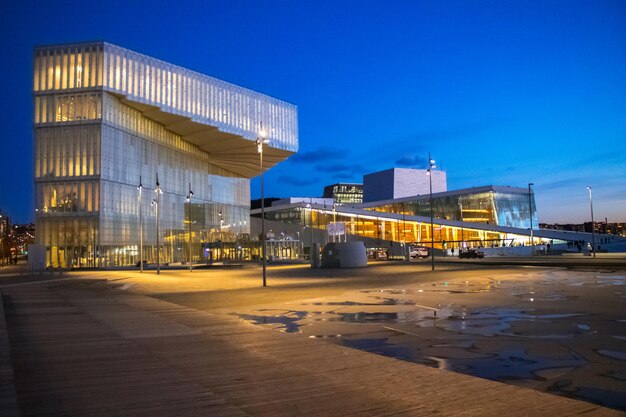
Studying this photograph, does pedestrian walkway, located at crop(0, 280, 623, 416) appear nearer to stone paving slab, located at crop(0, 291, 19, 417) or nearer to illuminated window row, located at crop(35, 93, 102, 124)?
stone paving slab, located at crop(0, 291, 19, 417)

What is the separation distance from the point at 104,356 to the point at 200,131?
77844 mm

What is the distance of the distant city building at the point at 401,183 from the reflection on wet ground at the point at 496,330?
125m

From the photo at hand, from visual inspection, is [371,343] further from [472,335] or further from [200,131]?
[200,131]

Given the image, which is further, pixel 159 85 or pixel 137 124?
pixel 137 124

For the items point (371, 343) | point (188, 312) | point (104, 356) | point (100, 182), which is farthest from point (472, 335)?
point (100, 182)

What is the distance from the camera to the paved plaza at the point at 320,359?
21.6ft

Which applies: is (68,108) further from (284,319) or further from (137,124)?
(284,319)

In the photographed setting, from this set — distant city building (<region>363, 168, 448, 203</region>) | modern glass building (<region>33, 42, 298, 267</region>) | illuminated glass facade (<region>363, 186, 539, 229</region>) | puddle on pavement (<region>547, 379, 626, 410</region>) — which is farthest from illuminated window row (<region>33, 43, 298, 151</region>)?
puddle on pavement (<region>547, 379, 626, 410</region>)

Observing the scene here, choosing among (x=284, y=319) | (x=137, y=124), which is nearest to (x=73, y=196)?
(x=137, y=124)

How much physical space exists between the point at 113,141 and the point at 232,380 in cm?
6832

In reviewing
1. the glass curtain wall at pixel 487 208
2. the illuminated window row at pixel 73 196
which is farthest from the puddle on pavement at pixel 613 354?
the glass curtain wall at pixel 487 208

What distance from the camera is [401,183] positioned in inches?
5812

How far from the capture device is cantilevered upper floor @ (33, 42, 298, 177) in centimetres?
6781

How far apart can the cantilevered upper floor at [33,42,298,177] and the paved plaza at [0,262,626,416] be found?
137ft
